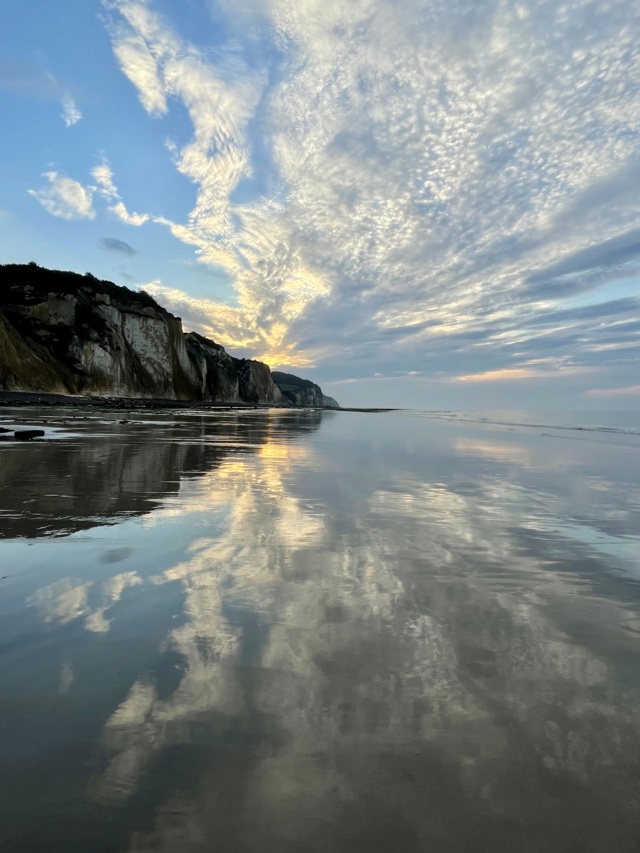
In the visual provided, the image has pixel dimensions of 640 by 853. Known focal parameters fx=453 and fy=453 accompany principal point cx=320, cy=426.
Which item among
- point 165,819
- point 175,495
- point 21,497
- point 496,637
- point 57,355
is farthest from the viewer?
point 57,355

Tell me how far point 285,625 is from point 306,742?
4.88ft

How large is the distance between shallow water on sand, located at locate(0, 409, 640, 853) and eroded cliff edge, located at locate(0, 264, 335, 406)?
227ft

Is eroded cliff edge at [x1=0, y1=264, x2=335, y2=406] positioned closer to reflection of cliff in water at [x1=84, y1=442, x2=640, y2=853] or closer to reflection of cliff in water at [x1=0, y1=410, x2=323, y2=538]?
reflection of cliff in water at [x1=0, y1=410, x2=323, y2=538]

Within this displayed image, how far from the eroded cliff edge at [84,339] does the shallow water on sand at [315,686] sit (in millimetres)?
69204

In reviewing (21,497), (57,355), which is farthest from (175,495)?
(57,355)

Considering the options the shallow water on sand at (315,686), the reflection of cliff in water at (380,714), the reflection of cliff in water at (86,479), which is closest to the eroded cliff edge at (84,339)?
the reflection of cliff in water at (86,479)

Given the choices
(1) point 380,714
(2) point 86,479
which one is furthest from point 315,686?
(2) point 86,479

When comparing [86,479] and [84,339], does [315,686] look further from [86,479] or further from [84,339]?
[84,339]

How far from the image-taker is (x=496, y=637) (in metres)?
4.03

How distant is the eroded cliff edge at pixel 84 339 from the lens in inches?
2665

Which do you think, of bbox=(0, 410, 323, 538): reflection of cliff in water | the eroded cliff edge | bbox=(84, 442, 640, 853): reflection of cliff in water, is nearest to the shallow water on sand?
bbox=(84, 442, 640, 853): reflection of cliff in water

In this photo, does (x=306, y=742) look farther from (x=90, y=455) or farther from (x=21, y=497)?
(x=90, y=455)

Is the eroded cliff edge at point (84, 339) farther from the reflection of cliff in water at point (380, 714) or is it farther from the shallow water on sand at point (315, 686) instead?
the reflection of cliff in water at point (380, 714)

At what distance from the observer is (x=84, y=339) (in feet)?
257
